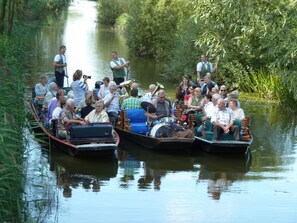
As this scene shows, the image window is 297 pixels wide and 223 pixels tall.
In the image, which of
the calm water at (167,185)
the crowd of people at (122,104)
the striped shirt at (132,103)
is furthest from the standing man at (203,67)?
the striped shirt at (132,103)

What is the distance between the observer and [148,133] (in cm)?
1552

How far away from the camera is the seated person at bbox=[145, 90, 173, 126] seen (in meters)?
15.6

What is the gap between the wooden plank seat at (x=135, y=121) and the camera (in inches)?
622

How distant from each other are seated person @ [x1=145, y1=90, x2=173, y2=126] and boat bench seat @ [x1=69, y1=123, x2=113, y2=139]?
5.68 feet

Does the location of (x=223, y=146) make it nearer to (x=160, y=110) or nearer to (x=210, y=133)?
(x=210, y=133)

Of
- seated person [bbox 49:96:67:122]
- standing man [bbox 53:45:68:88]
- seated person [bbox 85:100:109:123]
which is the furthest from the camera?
standing man [bbox 53:45:68:88]

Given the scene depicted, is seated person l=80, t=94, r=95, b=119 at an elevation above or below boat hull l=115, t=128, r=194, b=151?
above

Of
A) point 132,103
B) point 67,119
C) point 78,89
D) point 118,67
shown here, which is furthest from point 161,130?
point 118,67

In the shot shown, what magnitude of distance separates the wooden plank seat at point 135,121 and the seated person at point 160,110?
275mm

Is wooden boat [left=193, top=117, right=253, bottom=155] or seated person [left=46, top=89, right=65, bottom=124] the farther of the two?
seated person [left=46, top=89, right=65, bottom=124]

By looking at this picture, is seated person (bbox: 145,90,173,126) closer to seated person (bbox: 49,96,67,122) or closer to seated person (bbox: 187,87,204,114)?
seated person (bbox: 187,87,204,114)

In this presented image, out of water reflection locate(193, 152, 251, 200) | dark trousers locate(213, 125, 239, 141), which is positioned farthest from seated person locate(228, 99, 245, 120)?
water reflection locate(193, 152, 251, 200)

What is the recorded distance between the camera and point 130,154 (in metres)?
15.4

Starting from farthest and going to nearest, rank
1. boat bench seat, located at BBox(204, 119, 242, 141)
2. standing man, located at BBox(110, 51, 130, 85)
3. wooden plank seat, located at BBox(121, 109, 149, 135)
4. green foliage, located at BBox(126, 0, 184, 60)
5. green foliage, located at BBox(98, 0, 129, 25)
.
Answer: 1. green foliage, located at BBox(98, 0, 129, 25)
2. green foliage, located at BBox(126, 0, 184, 60)
3. standing man, located at BBox(110, 51, 130, 85)
4. wooden plank seat, located at BBox(121, 109, 149, 135)
5. boat bench seat, located at BBox(204, 119, 242, 141)
